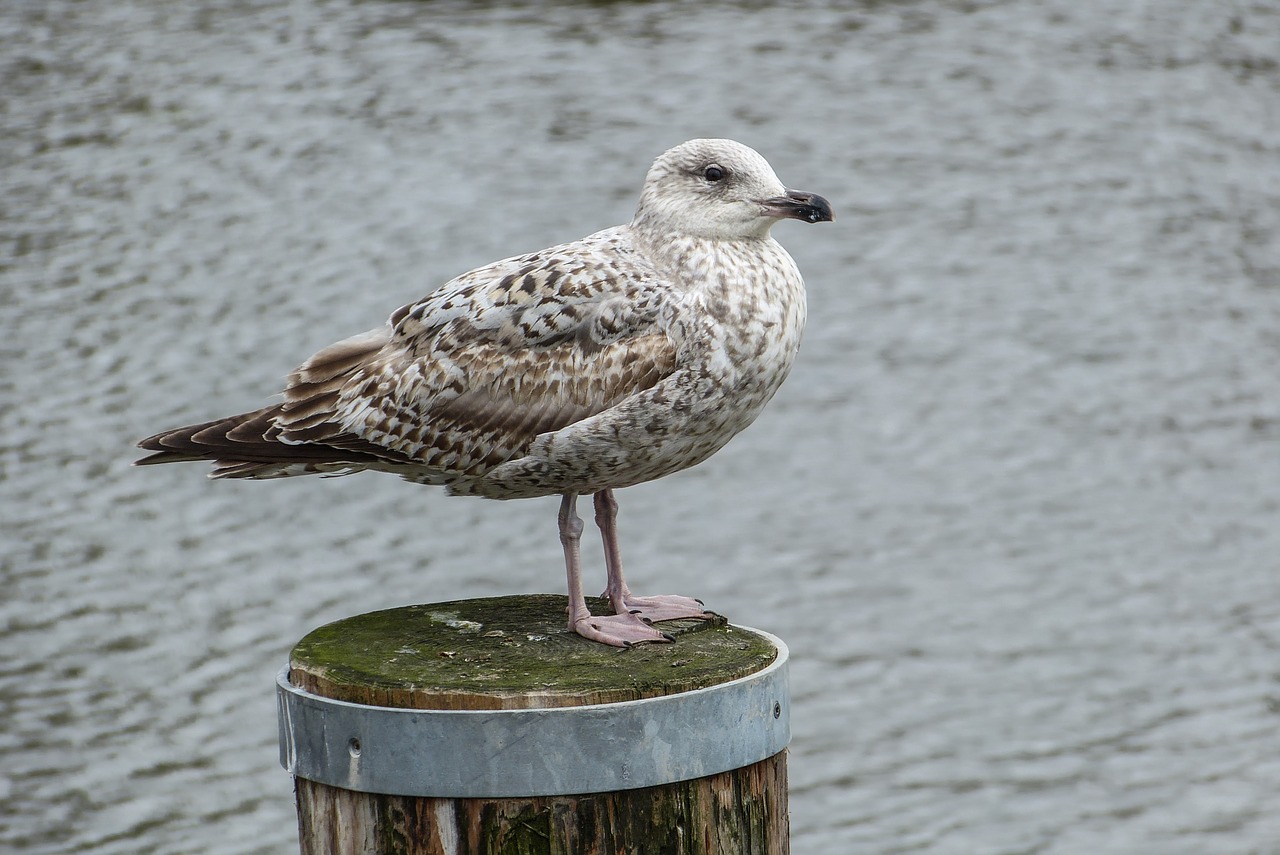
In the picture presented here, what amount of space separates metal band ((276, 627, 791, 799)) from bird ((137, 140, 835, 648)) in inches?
21.9

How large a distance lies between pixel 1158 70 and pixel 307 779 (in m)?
15.1

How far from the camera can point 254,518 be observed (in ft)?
34.6

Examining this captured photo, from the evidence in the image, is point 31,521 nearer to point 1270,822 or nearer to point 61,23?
point 1270,822

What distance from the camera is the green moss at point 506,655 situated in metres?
3.52

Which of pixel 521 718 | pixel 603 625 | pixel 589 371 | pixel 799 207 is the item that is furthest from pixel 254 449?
pixel 799 207

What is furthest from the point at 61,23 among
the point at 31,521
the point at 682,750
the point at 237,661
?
the point at 682,750

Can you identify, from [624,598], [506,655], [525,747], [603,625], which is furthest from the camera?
[624,598]

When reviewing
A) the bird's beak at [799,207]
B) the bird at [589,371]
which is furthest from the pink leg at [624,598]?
the bird's beak at [799,207]

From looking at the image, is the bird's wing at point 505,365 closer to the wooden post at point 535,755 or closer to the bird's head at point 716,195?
the bird's head at point 716,195

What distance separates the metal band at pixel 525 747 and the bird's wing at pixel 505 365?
0.96 m

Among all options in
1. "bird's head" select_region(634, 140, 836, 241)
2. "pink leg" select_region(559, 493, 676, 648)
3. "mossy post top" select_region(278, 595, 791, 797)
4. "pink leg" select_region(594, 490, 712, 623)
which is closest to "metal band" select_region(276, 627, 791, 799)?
"mossy post top" select_region(278, 595, 791, 797)

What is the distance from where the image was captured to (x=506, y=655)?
3824 millimetres

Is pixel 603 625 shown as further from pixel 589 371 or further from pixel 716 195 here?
pixel 716 195

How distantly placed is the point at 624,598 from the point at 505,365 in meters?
0.75
